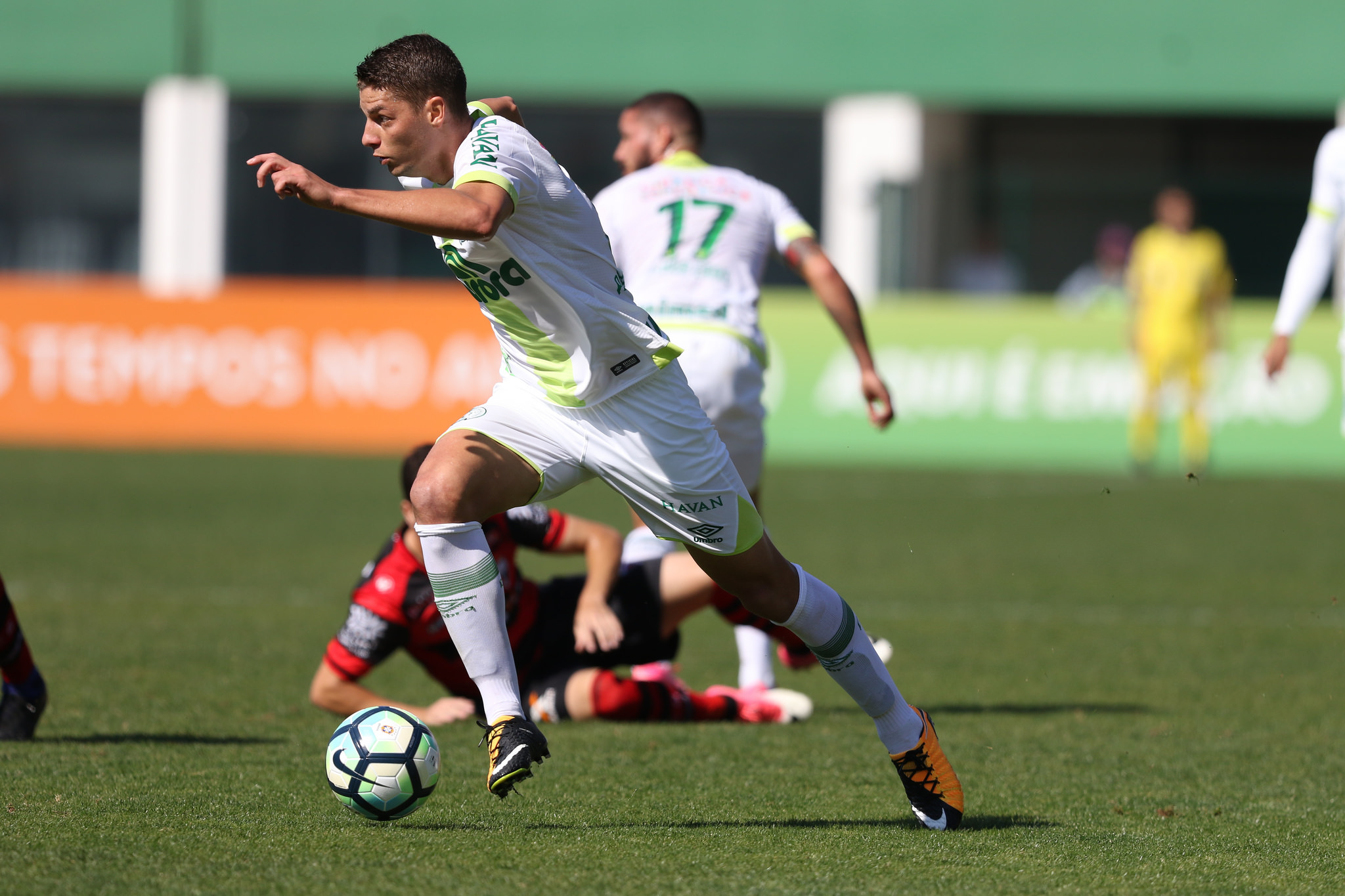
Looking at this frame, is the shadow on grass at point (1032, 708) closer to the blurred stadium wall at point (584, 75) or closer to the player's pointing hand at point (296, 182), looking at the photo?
the player's pointing hand at point (296, 182)

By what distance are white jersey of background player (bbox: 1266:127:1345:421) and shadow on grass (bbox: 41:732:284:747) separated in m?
3.71

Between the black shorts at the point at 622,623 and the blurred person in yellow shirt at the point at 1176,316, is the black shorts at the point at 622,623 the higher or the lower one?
the lower one

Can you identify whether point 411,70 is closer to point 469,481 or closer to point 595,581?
point 469,481

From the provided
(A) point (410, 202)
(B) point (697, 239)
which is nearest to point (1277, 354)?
(B) point (697, 239)

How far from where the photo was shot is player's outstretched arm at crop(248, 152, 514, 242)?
11.4ft

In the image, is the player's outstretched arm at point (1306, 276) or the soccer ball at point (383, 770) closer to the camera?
the soccer ball at point (383, 770)

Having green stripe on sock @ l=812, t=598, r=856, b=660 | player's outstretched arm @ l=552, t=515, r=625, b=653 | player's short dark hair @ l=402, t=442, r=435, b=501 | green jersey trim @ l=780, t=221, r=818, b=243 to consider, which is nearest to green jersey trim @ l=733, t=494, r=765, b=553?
green stripe on sock @ l=812, t=598, r=856, b=660

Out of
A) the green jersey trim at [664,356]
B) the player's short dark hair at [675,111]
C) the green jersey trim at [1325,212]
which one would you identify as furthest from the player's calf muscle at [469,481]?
the green jersey trim at [1325,212]

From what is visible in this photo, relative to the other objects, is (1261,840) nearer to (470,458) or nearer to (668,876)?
(668,876)

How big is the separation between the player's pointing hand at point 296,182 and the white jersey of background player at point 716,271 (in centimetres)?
246

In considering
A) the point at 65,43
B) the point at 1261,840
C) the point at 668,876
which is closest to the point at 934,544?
the point at 1261,840

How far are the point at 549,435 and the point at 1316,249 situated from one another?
133 inches

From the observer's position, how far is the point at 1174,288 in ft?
50.5

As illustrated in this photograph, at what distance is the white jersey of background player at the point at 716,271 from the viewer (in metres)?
5.96
